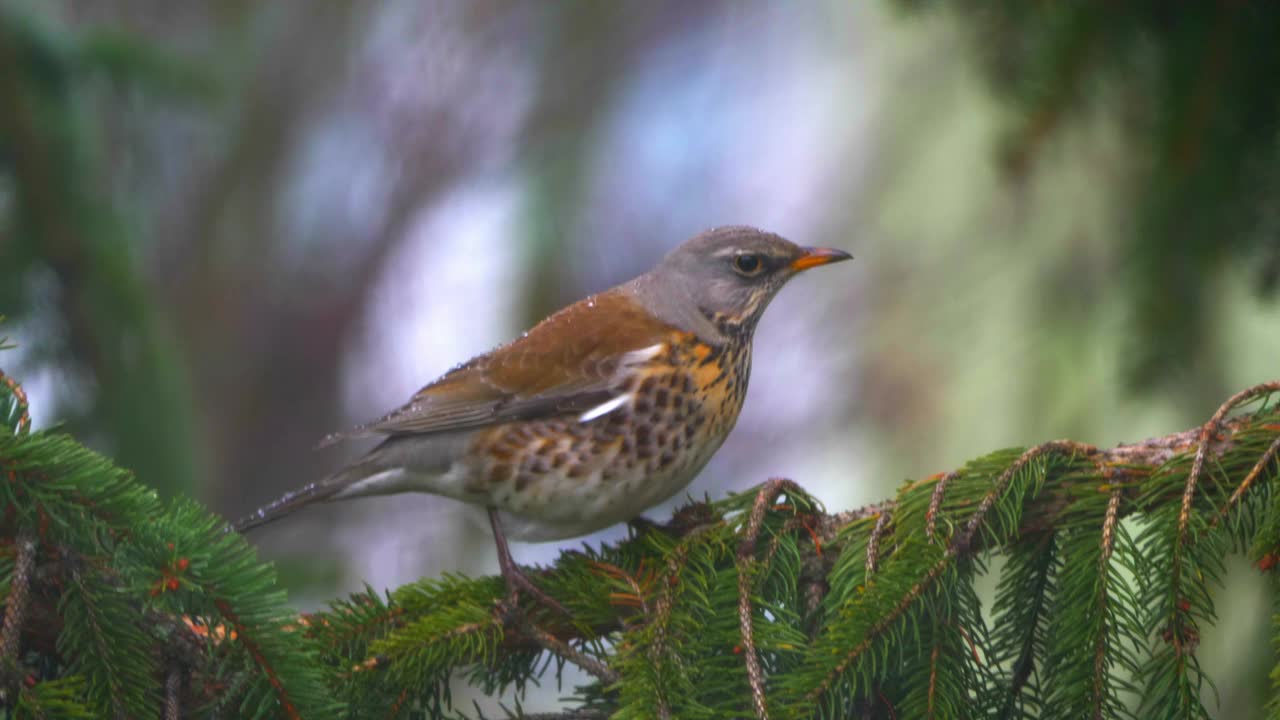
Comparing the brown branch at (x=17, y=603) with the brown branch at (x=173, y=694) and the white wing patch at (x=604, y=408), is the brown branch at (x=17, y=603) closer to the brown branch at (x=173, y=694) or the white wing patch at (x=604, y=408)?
the brown branch at (x=173, y=694)

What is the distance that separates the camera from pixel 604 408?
→ 303cm

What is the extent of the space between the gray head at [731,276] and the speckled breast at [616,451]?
0.74 feet

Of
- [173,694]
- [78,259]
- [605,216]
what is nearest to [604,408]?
[173,694]

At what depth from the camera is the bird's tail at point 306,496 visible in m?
2.88

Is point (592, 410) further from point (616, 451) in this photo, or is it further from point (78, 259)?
point (78, 259)

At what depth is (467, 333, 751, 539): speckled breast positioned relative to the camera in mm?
2963

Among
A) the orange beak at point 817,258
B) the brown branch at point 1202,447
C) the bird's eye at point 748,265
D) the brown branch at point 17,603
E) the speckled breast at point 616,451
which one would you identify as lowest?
the brown branch at point 1202,447

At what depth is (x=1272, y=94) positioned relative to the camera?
8.94 feet

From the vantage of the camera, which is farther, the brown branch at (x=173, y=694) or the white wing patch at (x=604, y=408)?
the white wing patch at (x=604, y=408)

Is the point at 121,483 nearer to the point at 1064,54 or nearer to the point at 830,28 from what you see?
the point at 1064,54

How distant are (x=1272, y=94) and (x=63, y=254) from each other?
3346mm

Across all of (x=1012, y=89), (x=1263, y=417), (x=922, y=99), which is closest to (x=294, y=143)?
(x=922, y=99)

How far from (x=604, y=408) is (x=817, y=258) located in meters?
0.76

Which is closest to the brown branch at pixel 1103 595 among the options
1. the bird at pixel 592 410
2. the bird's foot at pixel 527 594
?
the bird's foot at pixel 527 594
